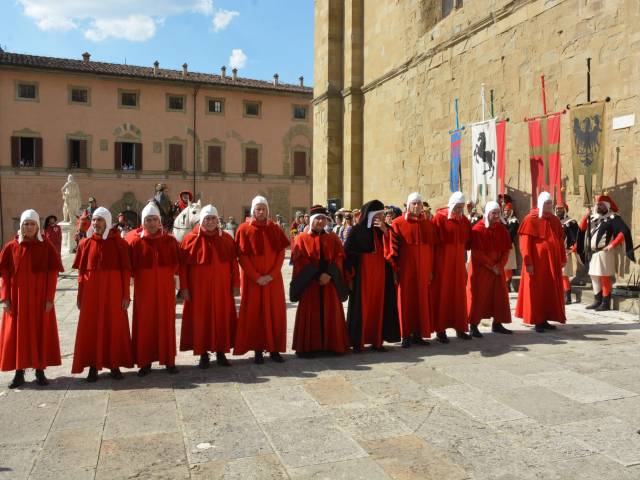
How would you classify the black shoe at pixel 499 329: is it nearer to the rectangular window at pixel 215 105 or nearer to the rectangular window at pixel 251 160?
the rectangular window at pixel 251 160

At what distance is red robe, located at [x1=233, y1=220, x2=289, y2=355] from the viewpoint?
227 inches

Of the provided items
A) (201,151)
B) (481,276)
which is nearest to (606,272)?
(481,276)

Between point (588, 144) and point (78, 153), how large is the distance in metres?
30.2

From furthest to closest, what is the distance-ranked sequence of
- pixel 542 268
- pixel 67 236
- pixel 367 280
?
pixel 67 236 < pixel 542 268 < pixel 367 280

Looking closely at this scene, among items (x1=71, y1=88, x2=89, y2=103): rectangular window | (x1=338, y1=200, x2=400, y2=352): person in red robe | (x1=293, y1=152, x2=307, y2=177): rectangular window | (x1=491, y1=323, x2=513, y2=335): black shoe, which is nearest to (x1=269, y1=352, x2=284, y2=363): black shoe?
(x1=338, y1=200, x2=400, y2=352): person in red robe

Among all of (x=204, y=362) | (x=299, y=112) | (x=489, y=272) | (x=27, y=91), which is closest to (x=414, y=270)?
(x=489, y=272)

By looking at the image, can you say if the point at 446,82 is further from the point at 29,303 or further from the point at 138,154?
the point at 138,154

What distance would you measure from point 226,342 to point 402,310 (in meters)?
2.02

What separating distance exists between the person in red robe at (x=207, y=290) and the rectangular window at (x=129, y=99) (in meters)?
31.2

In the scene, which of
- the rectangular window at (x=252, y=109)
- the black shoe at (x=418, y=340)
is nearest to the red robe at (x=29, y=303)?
the black shoe at (x=418, y=340)

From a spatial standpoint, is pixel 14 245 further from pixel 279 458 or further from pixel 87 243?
pixel 279 458

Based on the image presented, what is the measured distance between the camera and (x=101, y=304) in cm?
521

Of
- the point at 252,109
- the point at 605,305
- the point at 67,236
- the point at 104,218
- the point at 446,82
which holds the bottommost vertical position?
the point at 605,305

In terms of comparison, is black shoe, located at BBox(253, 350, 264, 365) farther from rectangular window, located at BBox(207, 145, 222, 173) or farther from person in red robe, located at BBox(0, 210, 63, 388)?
rectangular window, located at BBox(207, 145, 222, 173)
